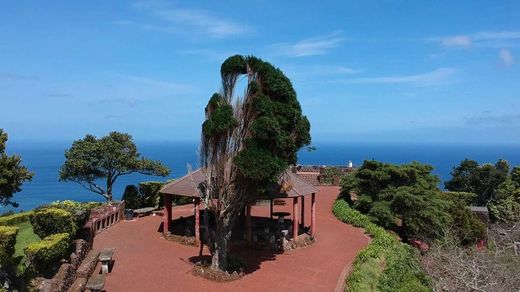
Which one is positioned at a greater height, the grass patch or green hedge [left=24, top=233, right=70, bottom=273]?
green hedge [left=24, top=233, right=70, bottom=273]

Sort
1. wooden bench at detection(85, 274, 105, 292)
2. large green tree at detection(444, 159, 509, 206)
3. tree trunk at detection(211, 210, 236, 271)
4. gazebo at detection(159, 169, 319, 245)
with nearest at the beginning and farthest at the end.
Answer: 1. wooden bench at detection(85, 274, 105, 292)
2. tree trunk at detection(211, 210, 236, 271)
3. gazebo at detection(159, 169, 319, 245)
4. large green tree at detection(444, 159, 509, 206)

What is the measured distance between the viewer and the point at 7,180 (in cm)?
2069

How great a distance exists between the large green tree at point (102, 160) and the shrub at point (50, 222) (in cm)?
1128

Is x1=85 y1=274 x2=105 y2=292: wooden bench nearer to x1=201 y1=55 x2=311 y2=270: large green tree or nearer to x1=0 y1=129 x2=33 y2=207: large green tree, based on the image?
x1=201 y1=55 x2=311 y2=270: large green tree

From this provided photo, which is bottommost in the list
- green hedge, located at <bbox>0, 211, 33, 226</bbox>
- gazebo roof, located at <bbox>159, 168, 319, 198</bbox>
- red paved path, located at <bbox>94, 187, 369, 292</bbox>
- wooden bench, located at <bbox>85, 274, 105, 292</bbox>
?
red paved path, located at <bbox>94, 187, 369, 292</bbox>

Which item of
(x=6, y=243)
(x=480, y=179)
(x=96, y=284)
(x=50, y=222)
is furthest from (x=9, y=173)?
(x=480, y=179)

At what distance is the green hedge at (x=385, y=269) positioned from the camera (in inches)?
567

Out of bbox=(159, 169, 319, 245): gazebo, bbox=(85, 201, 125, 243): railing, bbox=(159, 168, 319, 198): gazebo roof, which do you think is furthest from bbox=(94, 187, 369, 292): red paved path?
bbox=(159, 168, 319, 198): gazebo roof

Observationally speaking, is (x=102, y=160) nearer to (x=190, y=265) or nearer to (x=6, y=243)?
(x=190, y=265)

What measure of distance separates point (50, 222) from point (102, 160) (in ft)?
39.7

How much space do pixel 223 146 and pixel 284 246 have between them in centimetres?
624

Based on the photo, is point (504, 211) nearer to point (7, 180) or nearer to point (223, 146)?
point (223, 146)

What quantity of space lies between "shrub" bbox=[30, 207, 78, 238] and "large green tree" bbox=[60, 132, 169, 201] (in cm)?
1128

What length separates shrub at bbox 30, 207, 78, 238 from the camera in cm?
1409
